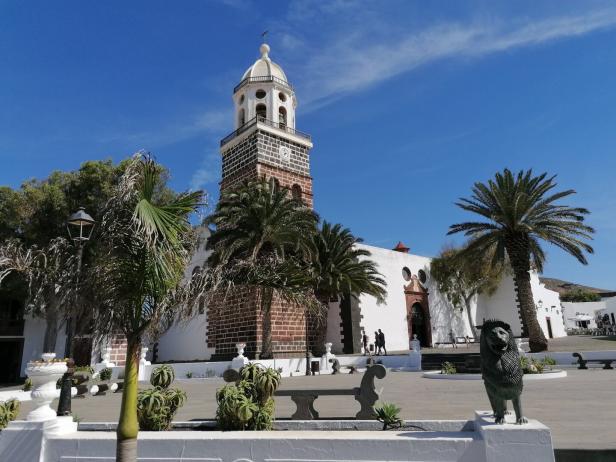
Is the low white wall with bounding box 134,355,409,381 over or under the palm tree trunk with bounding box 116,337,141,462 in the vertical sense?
under

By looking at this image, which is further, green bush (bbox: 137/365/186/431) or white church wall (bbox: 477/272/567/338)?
white church wall (bbox: 477/272/567/338)

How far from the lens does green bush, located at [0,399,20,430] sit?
6070 mm

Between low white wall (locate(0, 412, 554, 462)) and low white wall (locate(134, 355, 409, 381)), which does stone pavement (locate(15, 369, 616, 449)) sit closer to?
low white wall (locate(0, 412, 554, 462))

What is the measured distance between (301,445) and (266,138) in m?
20.5

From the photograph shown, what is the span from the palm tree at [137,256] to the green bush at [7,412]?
2.46 m

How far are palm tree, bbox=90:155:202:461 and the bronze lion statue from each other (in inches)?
132

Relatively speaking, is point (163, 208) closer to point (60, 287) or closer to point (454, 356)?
point (60, 287)

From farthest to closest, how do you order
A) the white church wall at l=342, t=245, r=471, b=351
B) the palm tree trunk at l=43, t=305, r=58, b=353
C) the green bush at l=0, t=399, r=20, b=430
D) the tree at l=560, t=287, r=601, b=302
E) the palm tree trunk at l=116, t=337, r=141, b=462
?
the tree at l=560, t=287, r=601, b=302 < the white church wall at l=342, t=245, r=471, b=351 < the palm tree trunk at l=43, t=305, r=58, b=353 < the green bush at l=0, t=399, r=20, b=430 < the palm tree trunk at l=116, t=337, r=141, b=462

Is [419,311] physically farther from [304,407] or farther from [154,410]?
[154,410]

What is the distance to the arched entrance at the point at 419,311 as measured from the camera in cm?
3012

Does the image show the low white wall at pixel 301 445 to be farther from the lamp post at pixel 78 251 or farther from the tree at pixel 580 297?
the tree at pixel 580 297

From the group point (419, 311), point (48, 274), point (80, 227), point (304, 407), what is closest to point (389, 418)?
point (304, 407)

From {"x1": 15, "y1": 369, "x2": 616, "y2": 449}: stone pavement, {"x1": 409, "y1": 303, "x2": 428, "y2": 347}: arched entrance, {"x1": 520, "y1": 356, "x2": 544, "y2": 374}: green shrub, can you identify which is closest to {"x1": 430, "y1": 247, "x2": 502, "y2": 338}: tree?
{"x1": 409, "y1": 303, "x2": 428, "y2": 347}: arched entrance

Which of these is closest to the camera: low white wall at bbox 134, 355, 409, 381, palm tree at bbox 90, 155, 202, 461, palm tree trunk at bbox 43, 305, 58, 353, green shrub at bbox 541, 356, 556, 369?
palm tree at bbox 90, 155, 202, 461
